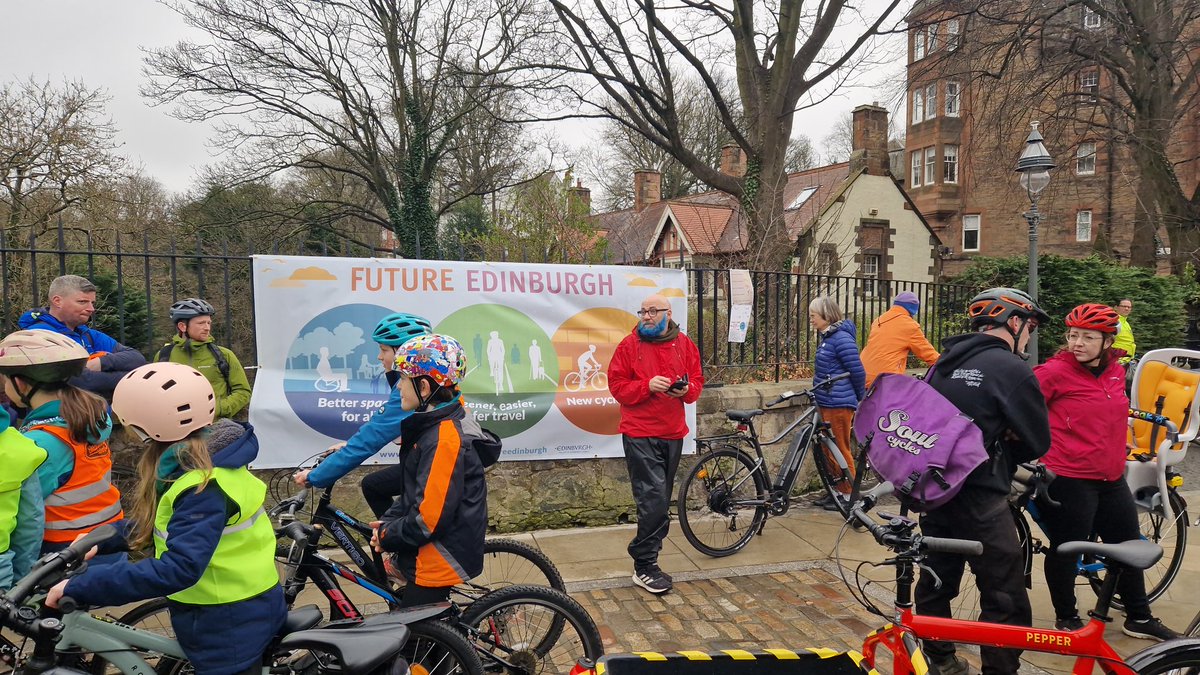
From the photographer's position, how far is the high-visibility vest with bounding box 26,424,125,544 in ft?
10.2

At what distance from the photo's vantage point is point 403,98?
1961 cm

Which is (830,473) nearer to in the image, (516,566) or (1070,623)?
(1070,623)

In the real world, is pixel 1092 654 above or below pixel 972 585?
above

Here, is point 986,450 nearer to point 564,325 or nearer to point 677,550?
point 677,550

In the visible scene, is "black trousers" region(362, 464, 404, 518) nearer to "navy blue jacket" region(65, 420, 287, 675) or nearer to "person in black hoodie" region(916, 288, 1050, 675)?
"navy blue jacket" region(65, 420, 287, 675)

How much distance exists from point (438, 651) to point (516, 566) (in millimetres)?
918

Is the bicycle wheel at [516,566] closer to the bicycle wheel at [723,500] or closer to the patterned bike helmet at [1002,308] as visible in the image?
the bicycle wheel at [723,500]

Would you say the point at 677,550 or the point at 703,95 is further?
the point at 703,95

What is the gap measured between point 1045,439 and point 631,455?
246 cm

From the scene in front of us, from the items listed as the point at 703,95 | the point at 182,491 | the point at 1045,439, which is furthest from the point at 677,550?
the point at 703,95

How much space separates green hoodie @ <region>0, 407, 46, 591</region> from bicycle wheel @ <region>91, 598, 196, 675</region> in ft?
1.49

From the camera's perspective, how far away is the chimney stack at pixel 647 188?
121 ft

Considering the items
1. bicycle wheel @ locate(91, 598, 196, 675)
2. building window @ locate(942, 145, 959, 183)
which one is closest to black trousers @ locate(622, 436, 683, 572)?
bicycle wheel @ locate(91, 598, 196, 675)

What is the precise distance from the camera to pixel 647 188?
3719cm
